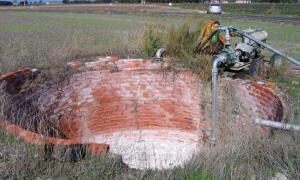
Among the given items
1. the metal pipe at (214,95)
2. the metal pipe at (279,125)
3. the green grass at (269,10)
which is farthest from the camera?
the green grass at (269,10)

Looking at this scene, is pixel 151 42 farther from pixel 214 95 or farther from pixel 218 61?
pixel 214 95

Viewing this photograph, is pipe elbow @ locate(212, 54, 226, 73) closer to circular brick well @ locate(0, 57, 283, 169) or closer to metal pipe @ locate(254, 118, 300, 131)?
circular brick well @ locate(0, 57, 283, 169)

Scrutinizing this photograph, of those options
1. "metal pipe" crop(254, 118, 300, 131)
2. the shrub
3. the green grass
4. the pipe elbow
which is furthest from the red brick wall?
the green grass

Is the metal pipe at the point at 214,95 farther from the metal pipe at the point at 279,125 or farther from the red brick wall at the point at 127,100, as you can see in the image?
the metal pipe at the point at 279,125

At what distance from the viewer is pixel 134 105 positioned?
303 inches

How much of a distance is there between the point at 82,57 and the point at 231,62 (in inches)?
123

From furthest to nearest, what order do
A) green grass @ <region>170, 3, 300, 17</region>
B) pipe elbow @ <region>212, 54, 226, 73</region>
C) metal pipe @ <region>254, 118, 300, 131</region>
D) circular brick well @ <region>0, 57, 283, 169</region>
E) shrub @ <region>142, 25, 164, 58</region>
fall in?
green grass @ <region>170, 3, 300, 17</region>, shrub @ <region>142, 25, 164, 58</region>, circular brick well @ <region>0, 57, 283, 169</region>, pipe elbow @ <region>212, 54, 226, 73</region>, metal pipe @ <region>254, 118, 300, 131</region>

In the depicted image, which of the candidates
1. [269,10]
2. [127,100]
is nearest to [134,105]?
[127,100]

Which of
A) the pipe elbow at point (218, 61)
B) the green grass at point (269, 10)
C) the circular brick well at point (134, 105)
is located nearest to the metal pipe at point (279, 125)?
the pipe elbow at point (218, 61)

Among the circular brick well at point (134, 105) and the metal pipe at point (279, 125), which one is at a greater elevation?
the metal pipe at point (279, 125)

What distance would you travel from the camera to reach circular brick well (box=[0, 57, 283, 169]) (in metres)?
7.04

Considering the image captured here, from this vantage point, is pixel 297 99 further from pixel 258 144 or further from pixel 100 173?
pixel 100 173

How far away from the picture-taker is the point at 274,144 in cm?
379

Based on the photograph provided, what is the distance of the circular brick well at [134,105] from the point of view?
23.1 feet
